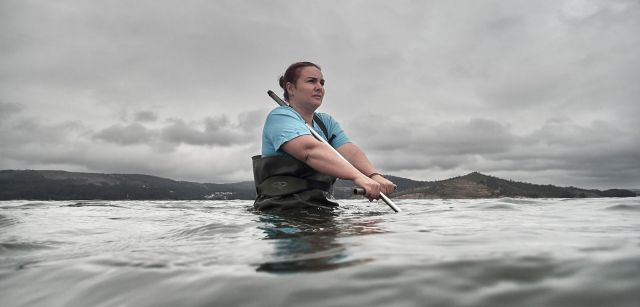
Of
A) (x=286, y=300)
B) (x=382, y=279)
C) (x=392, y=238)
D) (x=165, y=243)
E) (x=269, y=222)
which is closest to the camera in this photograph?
(x=286, y=300)

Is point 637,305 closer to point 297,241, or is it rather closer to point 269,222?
point 297,241

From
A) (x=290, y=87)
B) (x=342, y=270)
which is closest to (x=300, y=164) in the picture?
(x=290, y=87)

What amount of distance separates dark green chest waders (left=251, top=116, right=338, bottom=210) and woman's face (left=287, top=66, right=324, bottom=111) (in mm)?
1378

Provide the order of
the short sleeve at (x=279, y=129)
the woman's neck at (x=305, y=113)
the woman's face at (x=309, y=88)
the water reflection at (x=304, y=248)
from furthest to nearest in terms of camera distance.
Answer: the woman's neck at (x=305, y=113), the woman's face at (x=309, y=88), the short sleeve at (x=279, y=129), the water reflection at (x=304, y=248)

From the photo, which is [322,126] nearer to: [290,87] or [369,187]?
[290,87]

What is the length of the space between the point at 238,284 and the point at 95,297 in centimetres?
80

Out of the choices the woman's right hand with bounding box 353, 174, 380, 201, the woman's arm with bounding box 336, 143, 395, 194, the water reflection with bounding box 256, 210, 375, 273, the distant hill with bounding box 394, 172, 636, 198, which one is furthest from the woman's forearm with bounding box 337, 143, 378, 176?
the distant hill with bounding box 394, 172, 636, 198

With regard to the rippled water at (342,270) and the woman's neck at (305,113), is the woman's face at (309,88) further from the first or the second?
the rippled water at (342,270)

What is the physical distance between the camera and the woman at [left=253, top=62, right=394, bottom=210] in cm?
550

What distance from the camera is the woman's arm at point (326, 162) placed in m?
5.28

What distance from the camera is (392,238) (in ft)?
9.94

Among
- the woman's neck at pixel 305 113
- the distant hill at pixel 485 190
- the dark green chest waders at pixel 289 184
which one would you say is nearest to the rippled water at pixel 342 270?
the dark green chest waders at pixel 289 184

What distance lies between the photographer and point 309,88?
271 inches

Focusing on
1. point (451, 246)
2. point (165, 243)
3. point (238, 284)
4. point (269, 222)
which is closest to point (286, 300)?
point (238, 284)
